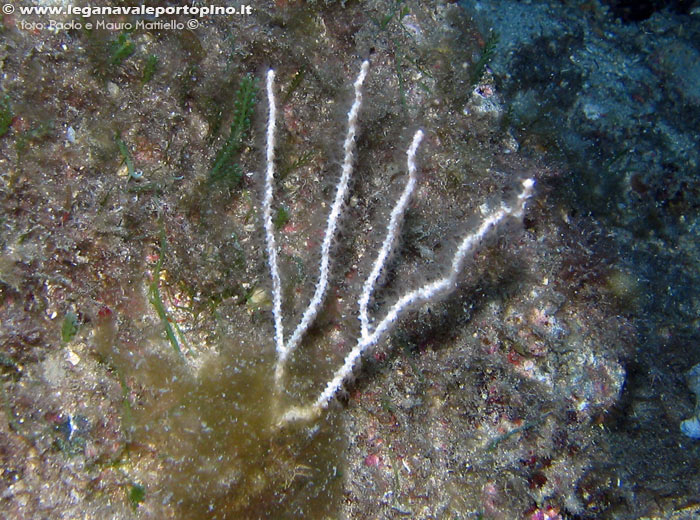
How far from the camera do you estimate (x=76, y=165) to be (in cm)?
252

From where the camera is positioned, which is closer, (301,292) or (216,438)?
(216,438)

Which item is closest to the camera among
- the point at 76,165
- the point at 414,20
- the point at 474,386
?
the point at 76,165

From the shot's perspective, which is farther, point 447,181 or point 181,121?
point 447,181

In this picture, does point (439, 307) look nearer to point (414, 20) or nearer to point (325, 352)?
point (325, 352)

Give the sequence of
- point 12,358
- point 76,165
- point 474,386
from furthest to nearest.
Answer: point 474,386, point 76,165, point 12,358

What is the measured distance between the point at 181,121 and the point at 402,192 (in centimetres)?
155

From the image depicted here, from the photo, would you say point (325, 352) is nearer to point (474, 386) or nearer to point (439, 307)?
point (439, 307)

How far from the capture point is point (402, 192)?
2719 mm

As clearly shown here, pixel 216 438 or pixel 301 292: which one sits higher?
pixel 301 292

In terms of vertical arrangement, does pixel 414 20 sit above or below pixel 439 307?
above

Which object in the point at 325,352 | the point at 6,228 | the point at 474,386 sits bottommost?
the point at 474,386

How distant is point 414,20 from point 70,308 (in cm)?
330

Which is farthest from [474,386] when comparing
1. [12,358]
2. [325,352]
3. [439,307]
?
[12,358]

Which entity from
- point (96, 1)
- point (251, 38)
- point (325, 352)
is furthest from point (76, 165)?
point (325, 352)
